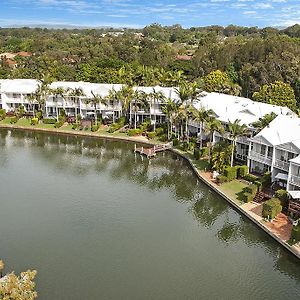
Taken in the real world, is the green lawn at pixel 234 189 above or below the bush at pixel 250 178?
below

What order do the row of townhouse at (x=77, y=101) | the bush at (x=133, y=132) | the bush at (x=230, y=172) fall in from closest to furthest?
1. the bush at (x=230, y=172)
2. the bush at (x=133, y=132)
3. the row of townhouse at (x=77, y=101)

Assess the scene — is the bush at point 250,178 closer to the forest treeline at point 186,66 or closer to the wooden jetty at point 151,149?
the wooden jetty at point 151,149

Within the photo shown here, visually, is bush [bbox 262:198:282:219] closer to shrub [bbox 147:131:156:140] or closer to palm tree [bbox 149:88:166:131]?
shrub [bbox 147:131:156:140]

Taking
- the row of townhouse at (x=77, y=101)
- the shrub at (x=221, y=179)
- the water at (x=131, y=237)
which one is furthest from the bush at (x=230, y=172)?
the row of townhouse at (x=77, y=101)

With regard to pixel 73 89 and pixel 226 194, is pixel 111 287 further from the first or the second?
pixel 73 89

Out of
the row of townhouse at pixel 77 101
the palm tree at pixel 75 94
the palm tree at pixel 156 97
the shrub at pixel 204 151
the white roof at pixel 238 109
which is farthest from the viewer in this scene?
the palm tree at pixel 75 94

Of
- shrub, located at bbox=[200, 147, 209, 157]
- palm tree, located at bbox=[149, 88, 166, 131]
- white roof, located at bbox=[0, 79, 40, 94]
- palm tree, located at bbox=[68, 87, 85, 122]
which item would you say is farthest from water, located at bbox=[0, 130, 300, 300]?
white roof, located at bbox=[0, 79, 40, 94]
